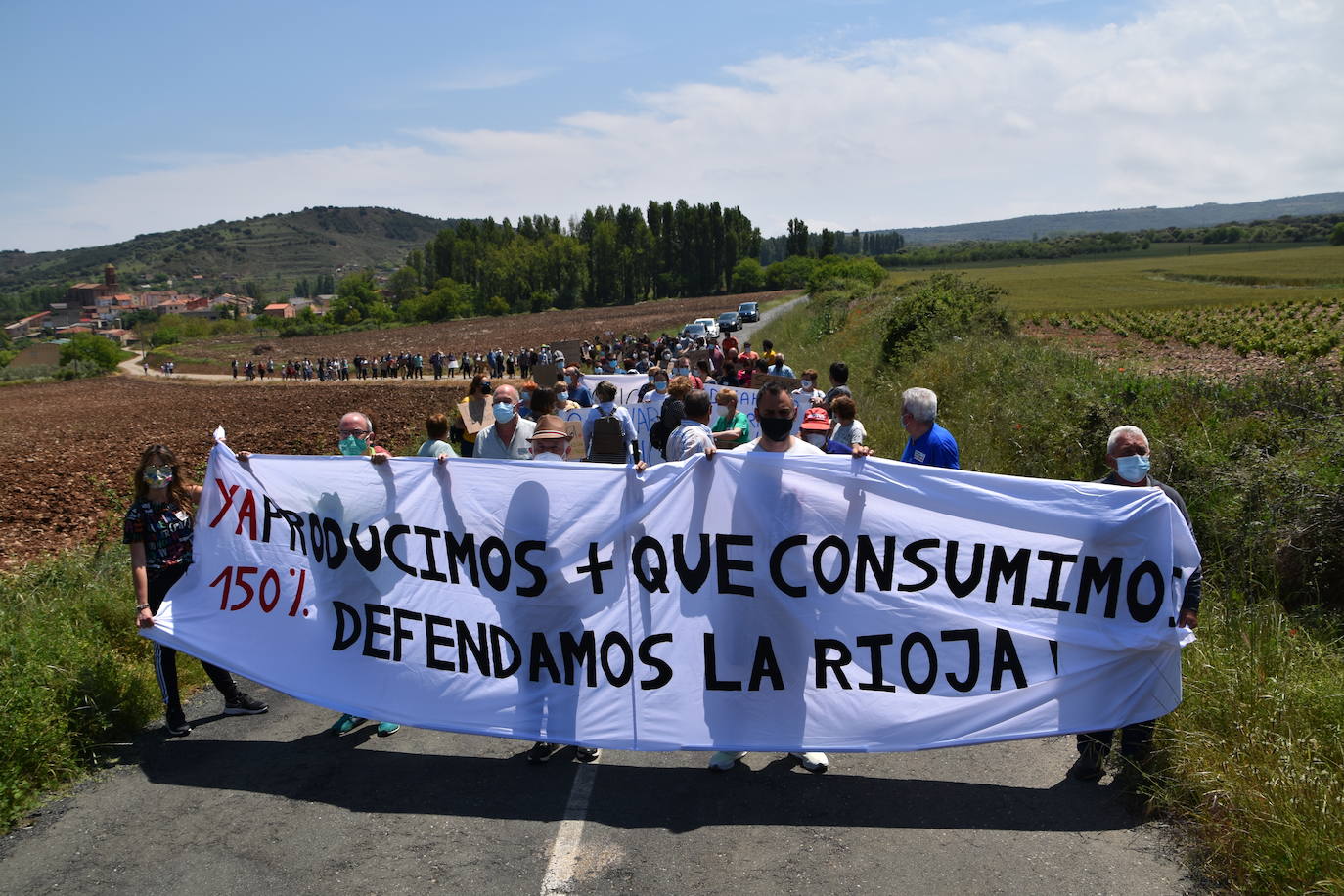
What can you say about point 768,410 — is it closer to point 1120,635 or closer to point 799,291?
point 1120,635

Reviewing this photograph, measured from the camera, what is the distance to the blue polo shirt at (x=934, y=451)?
21.2 feet

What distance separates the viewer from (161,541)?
6.21 meters

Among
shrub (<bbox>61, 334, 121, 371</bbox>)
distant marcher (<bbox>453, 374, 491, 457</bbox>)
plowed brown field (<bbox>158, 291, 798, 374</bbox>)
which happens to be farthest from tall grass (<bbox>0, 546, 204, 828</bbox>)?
shrub (<bbox>61, 334, 121, 371</bbox>)

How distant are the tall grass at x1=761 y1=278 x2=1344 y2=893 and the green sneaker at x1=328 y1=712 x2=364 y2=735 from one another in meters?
4.77

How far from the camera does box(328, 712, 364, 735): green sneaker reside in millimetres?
6086

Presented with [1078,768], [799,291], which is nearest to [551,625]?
[1078,768]

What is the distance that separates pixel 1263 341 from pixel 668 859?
150 ft

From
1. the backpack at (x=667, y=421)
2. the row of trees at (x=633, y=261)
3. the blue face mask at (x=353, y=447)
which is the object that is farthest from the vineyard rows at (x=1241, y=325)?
the row of trees at (x=633, y=261)

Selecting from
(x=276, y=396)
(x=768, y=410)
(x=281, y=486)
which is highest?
(x=768, y=410)

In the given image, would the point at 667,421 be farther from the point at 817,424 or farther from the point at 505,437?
the point at 505,437

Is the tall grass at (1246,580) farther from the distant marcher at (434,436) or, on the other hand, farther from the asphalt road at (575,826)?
the distant marcher at (434,436)

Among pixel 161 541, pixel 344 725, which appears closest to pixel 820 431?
pixel 344 725

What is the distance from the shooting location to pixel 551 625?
5551 mm

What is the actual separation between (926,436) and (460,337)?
292 feet
